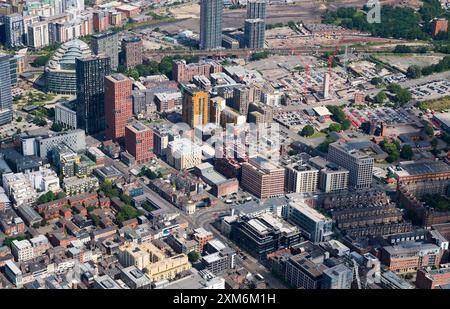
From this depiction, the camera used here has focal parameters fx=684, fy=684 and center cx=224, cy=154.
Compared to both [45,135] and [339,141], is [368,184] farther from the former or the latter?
[45,135]

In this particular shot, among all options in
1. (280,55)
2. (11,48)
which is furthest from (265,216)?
(11,48)

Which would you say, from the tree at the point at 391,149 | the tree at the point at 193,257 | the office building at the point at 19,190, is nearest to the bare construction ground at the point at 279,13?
the tree at the point at 391,149

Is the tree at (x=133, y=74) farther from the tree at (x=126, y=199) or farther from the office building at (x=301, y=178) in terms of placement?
the office building at (x=301, y=178)

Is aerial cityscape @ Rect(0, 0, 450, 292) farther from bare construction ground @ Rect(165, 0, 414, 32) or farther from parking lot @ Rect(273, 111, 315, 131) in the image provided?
bare construction ground @ Rect(165, 0, 414, 32)

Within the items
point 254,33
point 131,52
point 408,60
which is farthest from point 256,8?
point 408,60

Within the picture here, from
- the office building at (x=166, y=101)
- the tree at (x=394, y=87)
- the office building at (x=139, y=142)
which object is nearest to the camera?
the office building at (x=139, y=142)

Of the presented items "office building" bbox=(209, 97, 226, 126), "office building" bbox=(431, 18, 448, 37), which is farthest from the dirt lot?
"office building" bbox=(209, 97, 226, 126)
